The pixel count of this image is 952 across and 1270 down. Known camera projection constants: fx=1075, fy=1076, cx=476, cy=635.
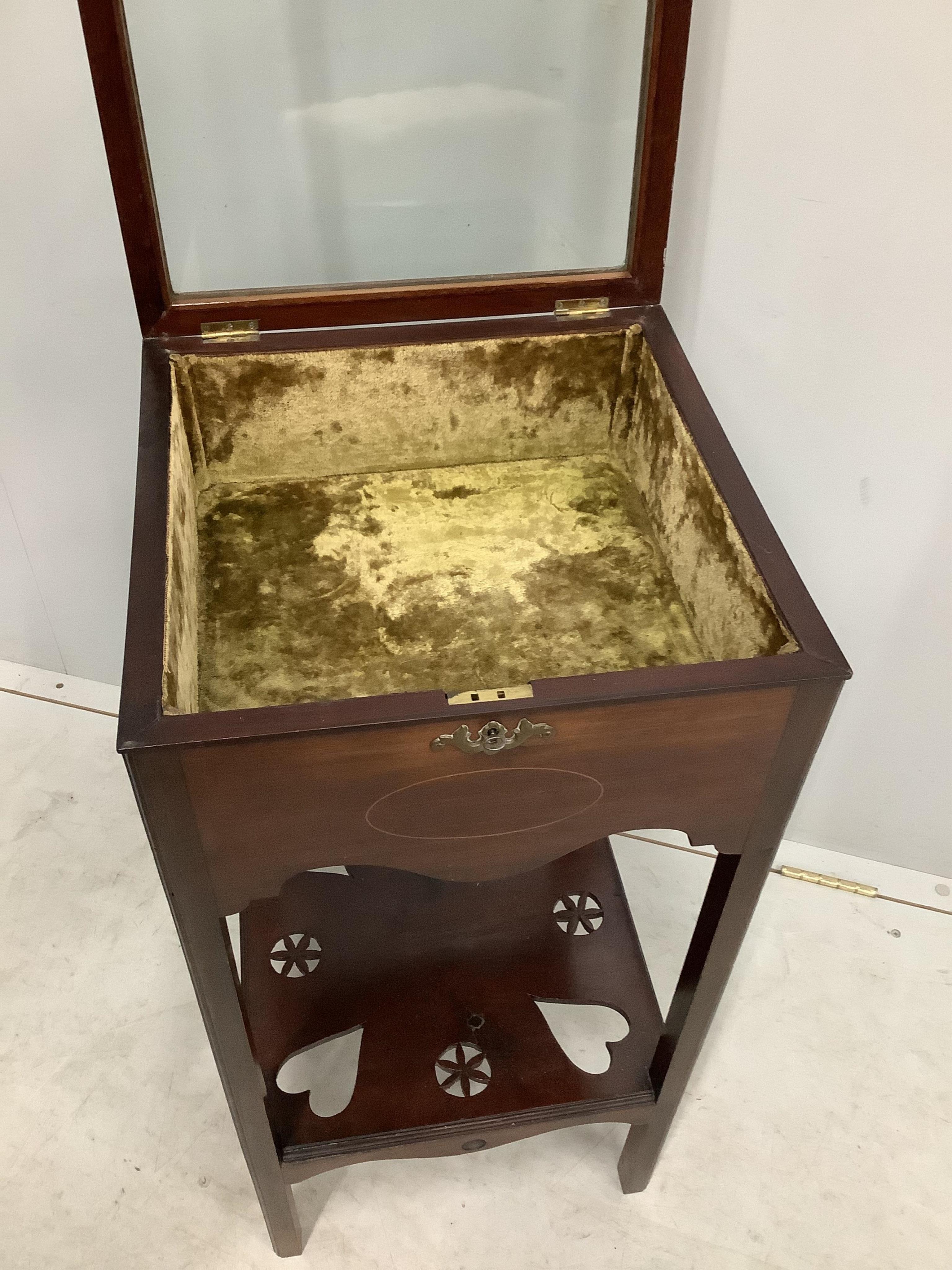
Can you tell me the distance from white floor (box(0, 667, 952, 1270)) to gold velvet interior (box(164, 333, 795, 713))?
72cm

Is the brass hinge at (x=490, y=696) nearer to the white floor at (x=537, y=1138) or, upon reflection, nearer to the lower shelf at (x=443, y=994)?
the lower shelf at (x=443, y=994)

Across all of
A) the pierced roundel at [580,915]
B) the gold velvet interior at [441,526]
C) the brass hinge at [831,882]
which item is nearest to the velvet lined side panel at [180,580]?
the gold velvet interior at [441,526]

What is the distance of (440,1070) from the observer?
121 cm

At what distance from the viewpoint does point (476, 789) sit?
77cm

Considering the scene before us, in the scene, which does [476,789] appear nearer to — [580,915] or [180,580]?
[180,580]

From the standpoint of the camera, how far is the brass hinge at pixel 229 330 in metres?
1.03

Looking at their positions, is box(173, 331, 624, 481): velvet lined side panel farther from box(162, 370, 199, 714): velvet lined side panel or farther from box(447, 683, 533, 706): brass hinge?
box(447, 683, 533, 706): brass hinge

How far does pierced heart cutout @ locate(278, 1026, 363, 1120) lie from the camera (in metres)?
1.34

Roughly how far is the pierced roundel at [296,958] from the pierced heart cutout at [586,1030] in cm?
30

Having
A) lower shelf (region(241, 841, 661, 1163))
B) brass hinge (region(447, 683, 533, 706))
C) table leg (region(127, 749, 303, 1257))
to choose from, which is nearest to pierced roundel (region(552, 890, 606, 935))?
lower shelf (region(241, 841, 661, 1163))

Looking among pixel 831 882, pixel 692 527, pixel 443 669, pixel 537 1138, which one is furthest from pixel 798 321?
pixel 537 1138

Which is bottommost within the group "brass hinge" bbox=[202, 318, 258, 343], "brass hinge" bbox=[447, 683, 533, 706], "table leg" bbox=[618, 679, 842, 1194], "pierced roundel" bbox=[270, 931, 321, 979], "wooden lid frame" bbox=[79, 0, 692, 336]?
"pierced roundel" bbox=[270, 931, 321, 979]

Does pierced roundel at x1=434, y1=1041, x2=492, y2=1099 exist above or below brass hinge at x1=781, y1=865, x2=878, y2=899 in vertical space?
above

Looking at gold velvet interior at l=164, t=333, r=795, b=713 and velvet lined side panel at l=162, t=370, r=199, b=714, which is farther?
gold velvet interior at l=164, t=333, r=795, b=713
